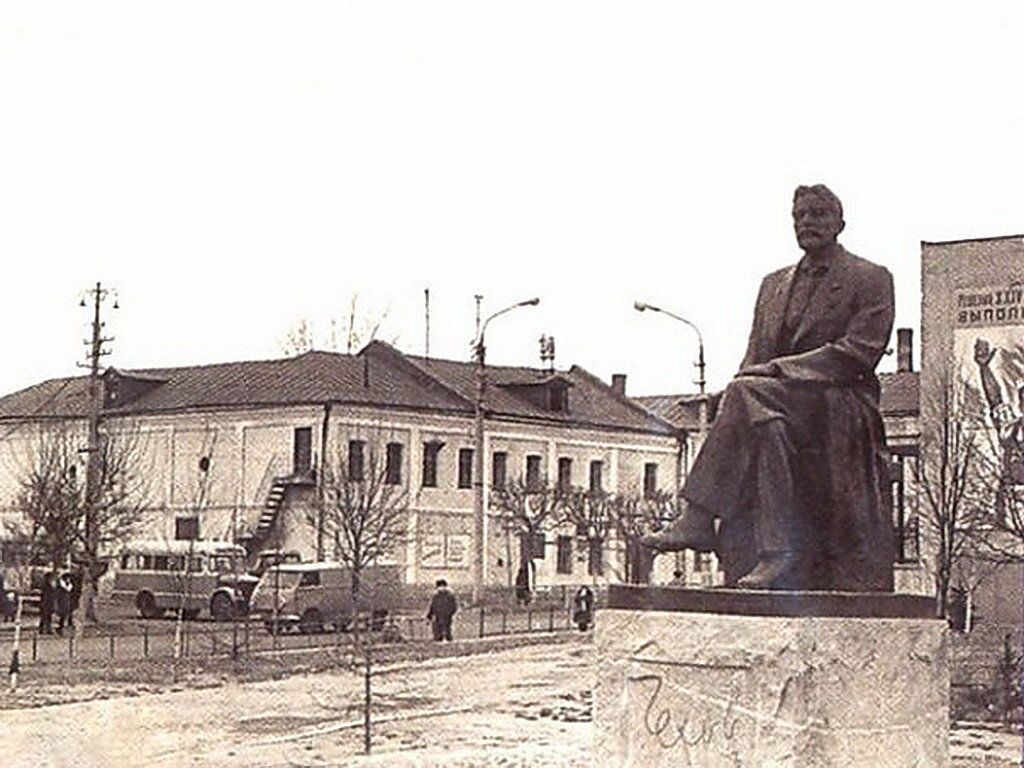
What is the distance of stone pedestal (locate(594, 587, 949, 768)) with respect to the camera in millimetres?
7914

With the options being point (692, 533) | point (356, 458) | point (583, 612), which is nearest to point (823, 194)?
point (692, 533)

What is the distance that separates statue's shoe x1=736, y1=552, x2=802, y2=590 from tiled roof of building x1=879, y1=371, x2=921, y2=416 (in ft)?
145

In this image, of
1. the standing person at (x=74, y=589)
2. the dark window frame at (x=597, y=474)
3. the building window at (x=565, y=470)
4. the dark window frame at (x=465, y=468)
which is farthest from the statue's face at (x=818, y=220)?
the dark window frame at (x=597, y=474)

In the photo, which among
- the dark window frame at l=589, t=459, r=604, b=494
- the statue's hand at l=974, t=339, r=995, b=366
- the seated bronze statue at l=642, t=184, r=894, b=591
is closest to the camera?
the seated bronze statue at l=642, t=184, r=894, b=591

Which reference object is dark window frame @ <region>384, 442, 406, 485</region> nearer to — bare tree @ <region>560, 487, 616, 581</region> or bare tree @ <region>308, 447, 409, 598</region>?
bare tree @ <region>308, 447, 409, 598</region>

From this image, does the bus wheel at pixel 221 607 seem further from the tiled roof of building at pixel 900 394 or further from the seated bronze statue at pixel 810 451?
the seated bronze statue at pixel 810 451

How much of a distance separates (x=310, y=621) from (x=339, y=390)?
13934mm

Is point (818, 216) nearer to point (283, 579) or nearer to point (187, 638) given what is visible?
point (187, 638)

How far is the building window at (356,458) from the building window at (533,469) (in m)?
6.92

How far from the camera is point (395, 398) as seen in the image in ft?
165

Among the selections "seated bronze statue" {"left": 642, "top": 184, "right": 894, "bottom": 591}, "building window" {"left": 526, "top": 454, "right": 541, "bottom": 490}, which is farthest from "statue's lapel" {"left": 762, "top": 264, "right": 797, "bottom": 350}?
"building window" {"left": 526, "top": 454, "right": 541, "bottom": 490}

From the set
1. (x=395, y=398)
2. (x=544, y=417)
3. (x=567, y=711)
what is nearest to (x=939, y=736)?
(x=567, y=711)

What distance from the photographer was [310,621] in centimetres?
3569

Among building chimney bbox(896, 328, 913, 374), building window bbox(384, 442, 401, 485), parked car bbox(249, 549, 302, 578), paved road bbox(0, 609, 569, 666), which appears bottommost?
paved road bbox(0, 609, 569, 666)
